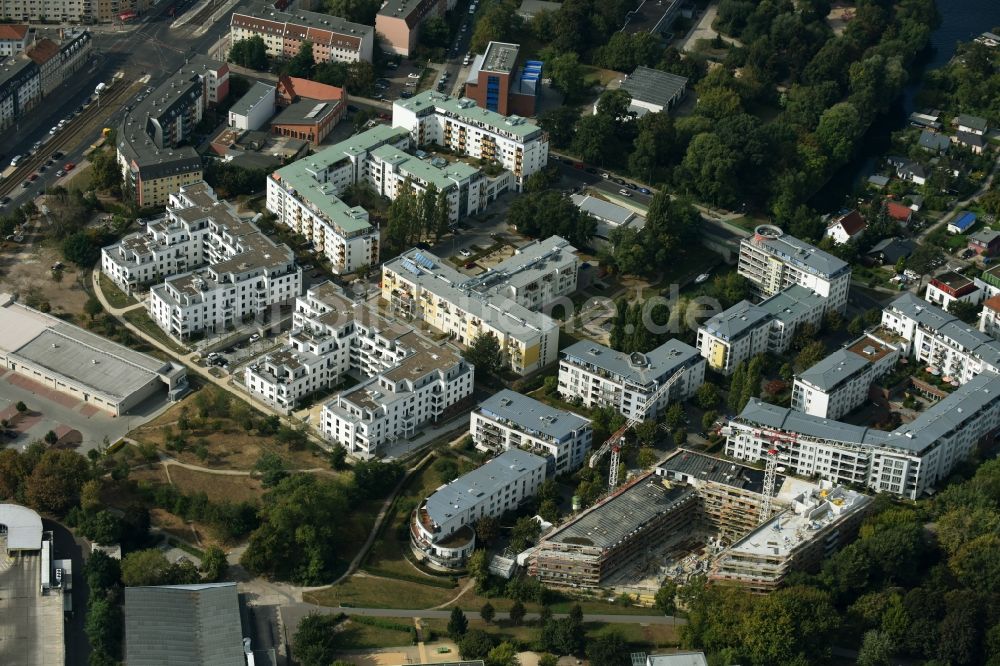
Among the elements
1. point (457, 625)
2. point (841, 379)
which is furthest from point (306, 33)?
point (457, 625)

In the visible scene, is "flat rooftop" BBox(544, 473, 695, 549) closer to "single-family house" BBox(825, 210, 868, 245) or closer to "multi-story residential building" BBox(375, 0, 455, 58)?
"single-family house" BBox(825, 210, 868, 245)

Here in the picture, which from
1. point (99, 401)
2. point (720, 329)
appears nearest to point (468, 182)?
point (720, 329)

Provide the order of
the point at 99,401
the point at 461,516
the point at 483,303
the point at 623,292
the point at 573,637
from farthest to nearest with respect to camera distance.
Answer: the point at 623,292 < the point at 483,303 < the point at 99,401 < the point at 461,516 < the point at 573,637

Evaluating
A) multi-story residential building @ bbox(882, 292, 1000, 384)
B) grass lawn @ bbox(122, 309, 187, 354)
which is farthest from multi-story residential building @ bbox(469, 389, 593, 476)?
multi-story residential building @ bbox(882, 292, 1000, 384)

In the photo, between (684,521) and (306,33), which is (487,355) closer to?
(684,521)

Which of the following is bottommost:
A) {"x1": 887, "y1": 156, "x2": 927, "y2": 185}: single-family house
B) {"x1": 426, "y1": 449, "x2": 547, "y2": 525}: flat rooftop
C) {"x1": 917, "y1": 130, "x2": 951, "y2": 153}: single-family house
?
{"x1": 426, "y1": 449, "x2": 547, "y2": 525}: flat rooftop

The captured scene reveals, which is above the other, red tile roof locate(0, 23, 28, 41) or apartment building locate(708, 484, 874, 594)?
red tile roof locate(0, 23, 28, 41)

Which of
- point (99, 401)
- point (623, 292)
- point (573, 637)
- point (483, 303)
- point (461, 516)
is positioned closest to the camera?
point (573, 637)

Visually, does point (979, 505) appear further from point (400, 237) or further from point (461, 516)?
point (400, 237)
